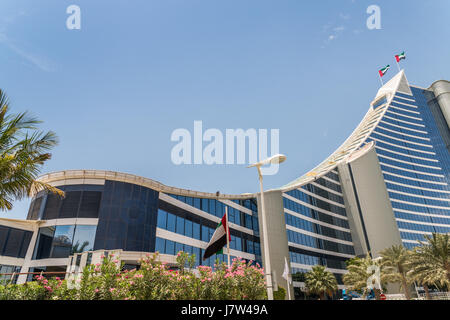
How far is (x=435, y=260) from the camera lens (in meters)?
33.3

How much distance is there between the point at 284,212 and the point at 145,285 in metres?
47.9

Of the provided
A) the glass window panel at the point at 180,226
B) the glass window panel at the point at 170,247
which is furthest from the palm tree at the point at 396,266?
the glass window panel at the point at 170,247

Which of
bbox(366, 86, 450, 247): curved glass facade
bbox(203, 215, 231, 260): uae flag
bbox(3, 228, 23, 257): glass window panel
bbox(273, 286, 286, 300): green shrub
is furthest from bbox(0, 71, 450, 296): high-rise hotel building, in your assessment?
bbox(203, 215, 231, 260): uae flag

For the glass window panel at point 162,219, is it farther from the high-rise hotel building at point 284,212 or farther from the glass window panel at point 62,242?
the glass window panel at point 62,242

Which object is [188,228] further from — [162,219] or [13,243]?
[13,243]

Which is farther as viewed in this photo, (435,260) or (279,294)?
(279,294)

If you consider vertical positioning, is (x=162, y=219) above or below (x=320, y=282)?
above

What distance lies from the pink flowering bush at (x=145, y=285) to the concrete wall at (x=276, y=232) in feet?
120

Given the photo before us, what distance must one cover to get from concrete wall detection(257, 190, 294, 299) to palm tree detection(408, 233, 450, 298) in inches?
777

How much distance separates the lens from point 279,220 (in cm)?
5331

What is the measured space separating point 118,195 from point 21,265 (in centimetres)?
1042

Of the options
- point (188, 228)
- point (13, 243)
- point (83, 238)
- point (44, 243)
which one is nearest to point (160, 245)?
point (188, 228)

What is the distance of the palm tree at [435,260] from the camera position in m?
32.6
